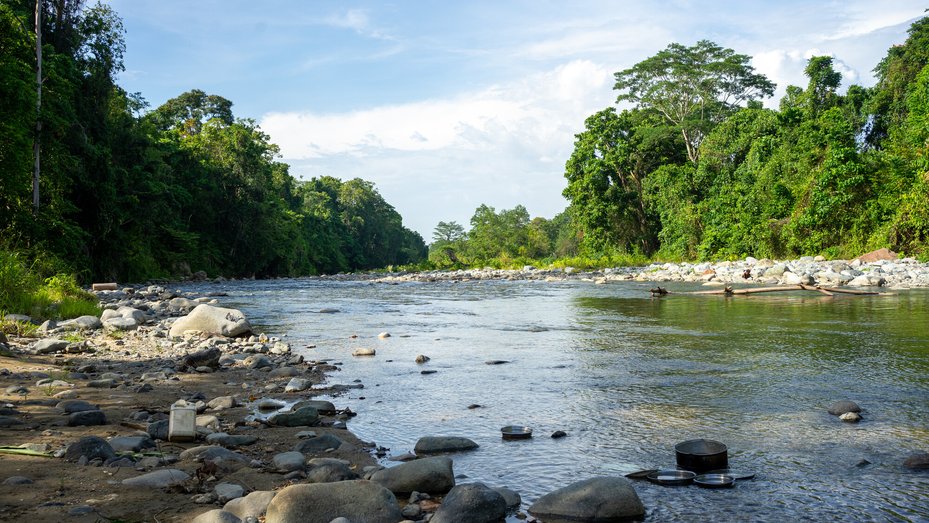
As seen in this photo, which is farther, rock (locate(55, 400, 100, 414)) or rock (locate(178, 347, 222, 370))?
rock (locate(178, 347, 222, 370))

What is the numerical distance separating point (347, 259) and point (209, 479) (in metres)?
62.7

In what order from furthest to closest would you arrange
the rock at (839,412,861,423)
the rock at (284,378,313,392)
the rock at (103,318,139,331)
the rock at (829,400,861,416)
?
the rock at (103,318,139,331), the rock at (284,378,313,392), the rock at (829,400,861,416), the rock at (839,412,861,423)

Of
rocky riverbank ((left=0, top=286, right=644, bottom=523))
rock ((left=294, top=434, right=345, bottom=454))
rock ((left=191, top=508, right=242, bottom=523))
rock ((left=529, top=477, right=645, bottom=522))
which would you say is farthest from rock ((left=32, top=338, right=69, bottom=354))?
rock ((left=529, top=477, right=645, bottom=522))

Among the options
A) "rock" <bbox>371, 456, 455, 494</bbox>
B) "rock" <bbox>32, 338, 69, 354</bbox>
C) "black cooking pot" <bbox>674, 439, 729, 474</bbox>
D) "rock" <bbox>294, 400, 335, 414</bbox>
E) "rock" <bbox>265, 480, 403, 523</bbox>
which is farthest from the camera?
"rock" <bbox>32, 338, 69, 354</bbox>

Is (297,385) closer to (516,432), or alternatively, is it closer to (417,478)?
(516,432)

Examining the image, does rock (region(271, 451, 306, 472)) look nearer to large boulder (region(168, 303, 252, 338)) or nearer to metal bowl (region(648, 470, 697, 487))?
metal bowl (region(648, 470, 697, 487))

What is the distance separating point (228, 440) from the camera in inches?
162

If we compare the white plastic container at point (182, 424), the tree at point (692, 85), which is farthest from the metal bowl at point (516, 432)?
the tree at point (692, 85)

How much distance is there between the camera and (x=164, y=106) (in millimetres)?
43406

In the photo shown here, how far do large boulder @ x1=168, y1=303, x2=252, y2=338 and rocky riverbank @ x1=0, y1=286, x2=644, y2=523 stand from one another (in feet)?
8.54

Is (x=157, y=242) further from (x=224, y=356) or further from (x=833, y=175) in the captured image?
(x=833, y=175)

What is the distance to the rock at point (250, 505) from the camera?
287cm

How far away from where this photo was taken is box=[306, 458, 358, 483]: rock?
346 centimetres

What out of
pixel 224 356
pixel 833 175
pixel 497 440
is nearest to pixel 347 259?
pixel 833 175
